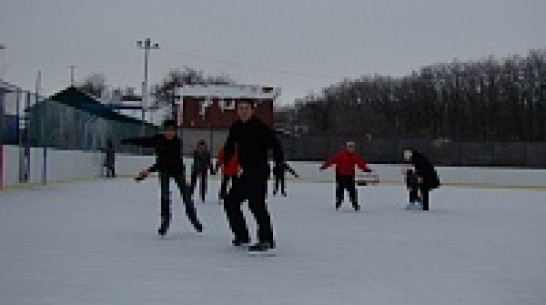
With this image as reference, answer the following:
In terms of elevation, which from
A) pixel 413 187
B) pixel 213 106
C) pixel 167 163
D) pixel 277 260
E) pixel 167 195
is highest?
pixel 213 106

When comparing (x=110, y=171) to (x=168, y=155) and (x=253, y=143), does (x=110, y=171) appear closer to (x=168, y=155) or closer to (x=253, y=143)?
(x=168, y=155)

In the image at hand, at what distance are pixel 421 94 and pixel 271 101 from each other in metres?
16.2

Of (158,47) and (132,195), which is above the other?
(158,47)

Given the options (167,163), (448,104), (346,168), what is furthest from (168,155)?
(448,104)

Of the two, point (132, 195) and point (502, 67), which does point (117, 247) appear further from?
point (502, 67)

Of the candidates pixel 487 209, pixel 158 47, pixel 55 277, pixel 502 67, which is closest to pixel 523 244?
pixel 55 277

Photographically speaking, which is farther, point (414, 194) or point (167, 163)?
point (414, 194)

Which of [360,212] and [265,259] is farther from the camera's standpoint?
[360,212]

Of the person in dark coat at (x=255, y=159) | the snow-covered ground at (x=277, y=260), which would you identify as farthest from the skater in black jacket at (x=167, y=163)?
the person in dark coat at (x=255, y=159)

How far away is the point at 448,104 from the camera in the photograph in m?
59.5

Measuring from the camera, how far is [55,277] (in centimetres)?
512

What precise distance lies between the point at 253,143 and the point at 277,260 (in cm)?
102

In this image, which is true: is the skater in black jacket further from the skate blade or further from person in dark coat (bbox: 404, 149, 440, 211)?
person in dark coat (bbox: 404, 149, 440, 211)

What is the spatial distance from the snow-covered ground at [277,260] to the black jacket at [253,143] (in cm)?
80
